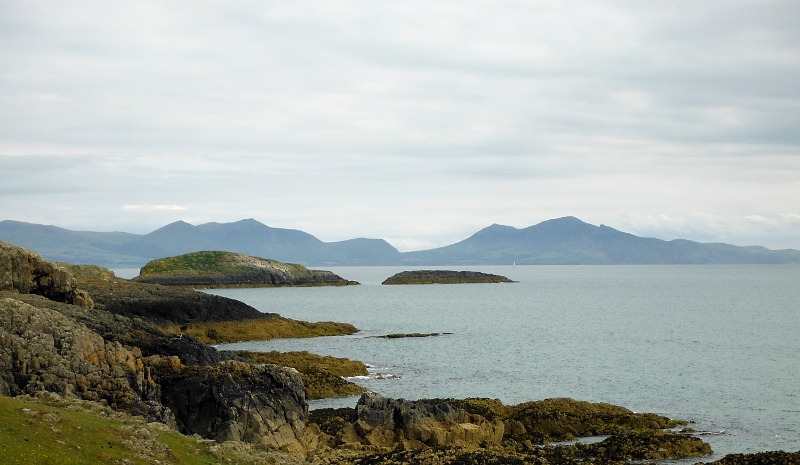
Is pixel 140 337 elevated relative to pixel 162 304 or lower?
elevated

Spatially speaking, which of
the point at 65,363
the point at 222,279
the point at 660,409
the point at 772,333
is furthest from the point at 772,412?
the point at 222,279

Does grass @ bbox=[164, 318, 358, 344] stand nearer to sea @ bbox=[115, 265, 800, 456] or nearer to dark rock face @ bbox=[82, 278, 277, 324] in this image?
dark rock face @ bbox=[82, 278, 277, 324]

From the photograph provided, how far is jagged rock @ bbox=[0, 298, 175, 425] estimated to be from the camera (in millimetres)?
25562

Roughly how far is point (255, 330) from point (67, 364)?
47.2 metres

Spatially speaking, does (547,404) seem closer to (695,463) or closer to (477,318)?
(695,463)

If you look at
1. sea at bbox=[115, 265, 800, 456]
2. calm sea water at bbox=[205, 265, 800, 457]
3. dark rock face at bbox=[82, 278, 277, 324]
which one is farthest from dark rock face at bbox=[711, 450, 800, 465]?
dark rock face at bbox=[82, 278, 277, 324]

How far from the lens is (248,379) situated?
29500 millimetres

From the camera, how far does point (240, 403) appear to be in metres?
27.9

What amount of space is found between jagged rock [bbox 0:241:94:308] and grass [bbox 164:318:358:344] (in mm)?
16756

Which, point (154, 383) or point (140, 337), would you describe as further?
point (140, 337)

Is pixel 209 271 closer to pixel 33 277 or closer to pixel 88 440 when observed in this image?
pixel 33 277

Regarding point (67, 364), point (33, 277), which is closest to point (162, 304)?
point (33, 277)

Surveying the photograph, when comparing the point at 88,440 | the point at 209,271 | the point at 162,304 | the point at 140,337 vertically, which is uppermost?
the point at 140,337

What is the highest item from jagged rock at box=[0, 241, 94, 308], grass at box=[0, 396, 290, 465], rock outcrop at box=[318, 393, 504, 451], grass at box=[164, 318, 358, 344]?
jagged rock at box=[0, 241, 94, 308]
